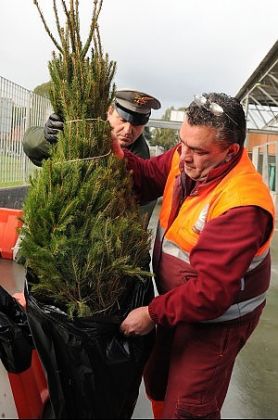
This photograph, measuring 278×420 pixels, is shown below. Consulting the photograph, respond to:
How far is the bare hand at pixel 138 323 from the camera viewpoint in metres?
1.78

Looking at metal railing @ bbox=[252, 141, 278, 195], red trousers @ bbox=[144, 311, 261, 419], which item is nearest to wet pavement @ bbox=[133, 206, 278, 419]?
red trousers @ bbox=[144, 311, 261, 419]

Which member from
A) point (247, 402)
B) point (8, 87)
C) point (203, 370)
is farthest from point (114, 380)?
point (8, 87)

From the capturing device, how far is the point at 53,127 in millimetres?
2053

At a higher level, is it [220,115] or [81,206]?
[220,115]

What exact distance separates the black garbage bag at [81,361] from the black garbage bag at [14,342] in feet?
0.92

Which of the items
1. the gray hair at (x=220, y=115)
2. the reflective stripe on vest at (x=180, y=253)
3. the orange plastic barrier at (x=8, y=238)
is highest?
the gray hair at (x=220, y=115)

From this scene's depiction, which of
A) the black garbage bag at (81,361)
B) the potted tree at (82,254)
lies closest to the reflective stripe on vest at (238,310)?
the potted tree at (82,254)

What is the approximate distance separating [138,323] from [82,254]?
34 centimetres

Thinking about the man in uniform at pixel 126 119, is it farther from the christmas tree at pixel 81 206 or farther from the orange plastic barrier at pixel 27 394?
the orange plastic barrier at pixel 27 394

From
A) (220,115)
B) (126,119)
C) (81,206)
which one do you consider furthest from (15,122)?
(220,115)

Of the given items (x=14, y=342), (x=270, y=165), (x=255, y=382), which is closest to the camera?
(x=14, y=342)

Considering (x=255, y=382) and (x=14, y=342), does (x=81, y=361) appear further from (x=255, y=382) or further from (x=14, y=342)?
(x=255, y=382)

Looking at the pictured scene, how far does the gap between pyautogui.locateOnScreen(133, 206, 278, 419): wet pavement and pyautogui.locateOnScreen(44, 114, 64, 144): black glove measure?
3.14 ft

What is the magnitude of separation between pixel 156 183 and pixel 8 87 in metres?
6.73
